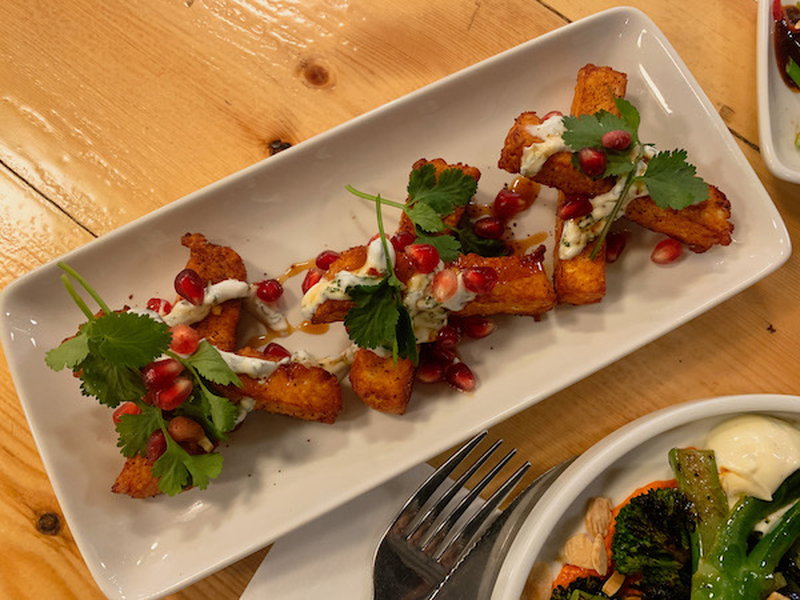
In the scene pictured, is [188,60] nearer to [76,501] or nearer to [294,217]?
[294,217]

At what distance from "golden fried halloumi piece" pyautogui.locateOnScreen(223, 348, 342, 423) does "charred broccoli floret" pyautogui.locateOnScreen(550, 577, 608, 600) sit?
3.72 ft

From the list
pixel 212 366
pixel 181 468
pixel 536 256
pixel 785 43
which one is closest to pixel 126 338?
pixel 212 366

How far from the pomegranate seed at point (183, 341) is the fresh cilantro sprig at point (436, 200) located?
888 millimetres

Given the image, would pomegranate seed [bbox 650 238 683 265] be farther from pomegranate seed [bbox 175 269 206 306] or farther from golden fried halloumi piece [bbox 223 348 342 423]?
pomegranate seed [bbox 175 269 206 306]

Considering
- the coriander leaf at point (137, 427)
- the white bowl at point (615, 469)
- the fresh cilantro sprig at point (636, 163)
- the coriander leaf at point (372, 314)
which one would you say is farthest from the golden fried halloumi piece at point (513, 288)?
the coriander leaf at point (137, 427)

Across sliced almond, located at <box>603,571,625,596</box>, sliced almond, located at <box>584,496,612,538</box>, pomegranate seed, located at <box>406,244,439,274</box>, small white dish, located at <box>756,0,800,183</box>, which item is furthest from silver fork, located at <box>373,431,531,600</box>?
small white dish, located at <box>756,0,800,183</box>

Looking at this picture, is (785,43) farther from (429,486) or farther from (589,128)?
(429,486)

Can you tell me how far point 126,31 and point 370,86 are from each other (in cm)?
112

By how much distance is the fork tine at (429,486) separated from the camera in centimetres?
269

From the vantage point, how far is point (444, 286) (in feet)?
8.43

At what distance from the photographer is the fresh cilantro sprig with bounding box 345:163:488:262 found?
2605 millimetres

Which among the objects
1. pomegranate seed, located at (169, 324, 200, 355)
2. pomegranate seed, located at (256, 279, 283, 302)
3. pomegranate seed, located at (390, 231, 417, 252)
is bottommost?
pomegranate seed, located at (169, 324, 200, 355)

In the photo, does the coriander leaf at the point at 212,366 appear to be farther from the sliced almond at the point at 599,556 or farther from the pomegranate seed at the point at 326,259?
the sliced almond at the point at 599,556

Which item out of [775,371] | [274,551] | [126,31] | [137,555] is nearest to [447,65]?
[126,31]
